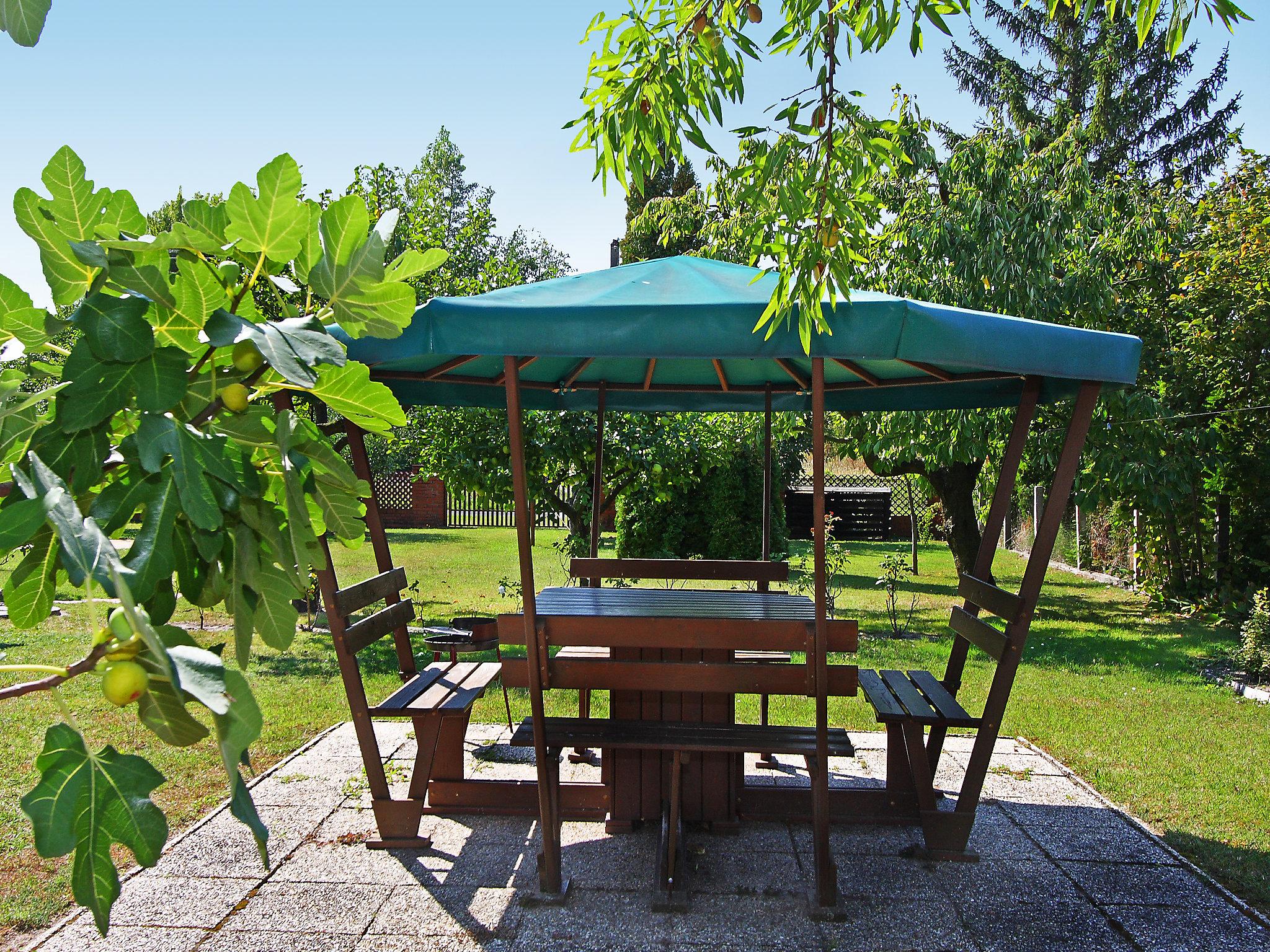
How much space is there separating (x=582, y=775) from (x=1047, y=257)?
23.9 feet

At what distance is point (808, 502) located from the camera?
834 inches

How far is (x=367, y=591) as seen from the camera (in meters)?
3.98

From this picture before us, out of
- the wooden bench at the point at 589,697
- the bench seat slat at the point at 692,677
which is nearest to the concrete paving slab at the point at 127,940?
the bench seat slat at the point at 692,677

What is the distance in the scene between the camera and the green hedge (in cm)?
1238

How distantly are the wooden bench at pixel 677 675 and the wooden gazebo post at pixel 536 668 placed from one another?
43mm

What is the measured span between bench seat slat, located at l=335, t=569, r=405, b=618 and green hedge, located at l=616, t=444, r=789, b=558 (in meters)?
8.01

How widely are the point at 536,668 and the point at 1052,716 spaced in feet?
14.1

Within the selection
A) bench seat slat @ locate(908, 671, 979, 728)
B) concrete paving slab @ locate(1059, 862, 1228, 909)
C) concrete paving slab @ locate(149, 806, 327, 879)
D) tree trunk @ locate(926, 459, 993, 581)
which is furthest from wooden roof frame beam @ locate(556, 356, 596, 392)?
tree trunk @ locate(926, 459, 993, 581)

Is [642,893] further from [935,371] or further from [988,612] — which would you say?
[935,371]

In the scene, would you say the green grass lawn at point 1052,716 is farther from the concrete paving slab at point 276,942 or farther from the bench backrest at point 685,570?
the bench backrest at point 685,570

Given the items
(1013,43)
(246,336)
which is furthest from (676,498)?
(1013,43)

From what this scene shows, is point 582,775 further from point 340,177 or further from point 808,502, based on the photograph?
point 808,502

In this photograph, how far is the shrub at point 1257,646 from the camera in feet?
23.2

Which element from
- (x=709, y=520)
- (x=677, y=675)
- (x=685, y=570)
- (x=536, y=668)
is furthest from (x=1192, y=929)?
(x=709, y=520)
